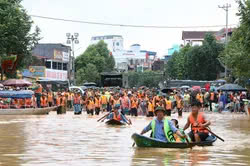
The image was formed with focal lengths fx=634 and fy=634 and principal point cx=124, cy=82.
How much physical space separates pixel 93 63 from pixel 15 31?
227 feet

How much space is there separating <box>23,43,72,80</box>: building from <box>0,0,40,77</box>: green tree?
38.4 metres

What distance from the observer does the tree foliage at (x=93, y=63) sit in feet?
356

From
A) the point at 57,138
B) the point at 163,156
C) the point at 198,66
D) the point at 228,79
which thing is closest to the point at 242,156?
the point at 163,156

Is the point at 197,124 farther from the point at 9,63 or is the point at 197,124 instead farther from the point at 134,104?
the point at 9,63

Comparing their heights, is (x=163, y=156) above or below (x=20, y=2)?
below

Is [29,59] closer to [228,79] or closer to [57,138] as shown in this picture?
[228,79]

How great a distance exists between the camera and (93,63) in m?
114

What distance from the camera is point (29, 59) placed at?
52094mm

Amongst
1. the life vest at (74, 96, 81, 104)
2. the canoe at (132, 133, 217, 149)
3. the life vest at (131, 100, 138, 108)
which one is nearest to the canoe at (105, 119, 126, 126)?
the canoe at (132, 133, 217, 149)

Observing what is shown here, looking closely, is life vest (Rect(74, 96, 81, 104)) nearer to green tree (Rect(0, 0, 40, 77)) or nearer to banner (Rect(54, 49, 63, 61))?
green tree (Rect(0, 0, 40, 77))

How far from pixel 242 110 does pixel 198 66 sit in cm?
4244

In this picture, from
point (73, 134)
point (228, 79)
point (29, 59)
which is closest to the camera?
point (73, 134)

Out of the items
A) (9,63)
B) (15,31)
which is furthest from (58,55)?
Result: (15,31)

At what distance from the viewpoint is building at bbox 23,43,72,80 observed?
88.9m
